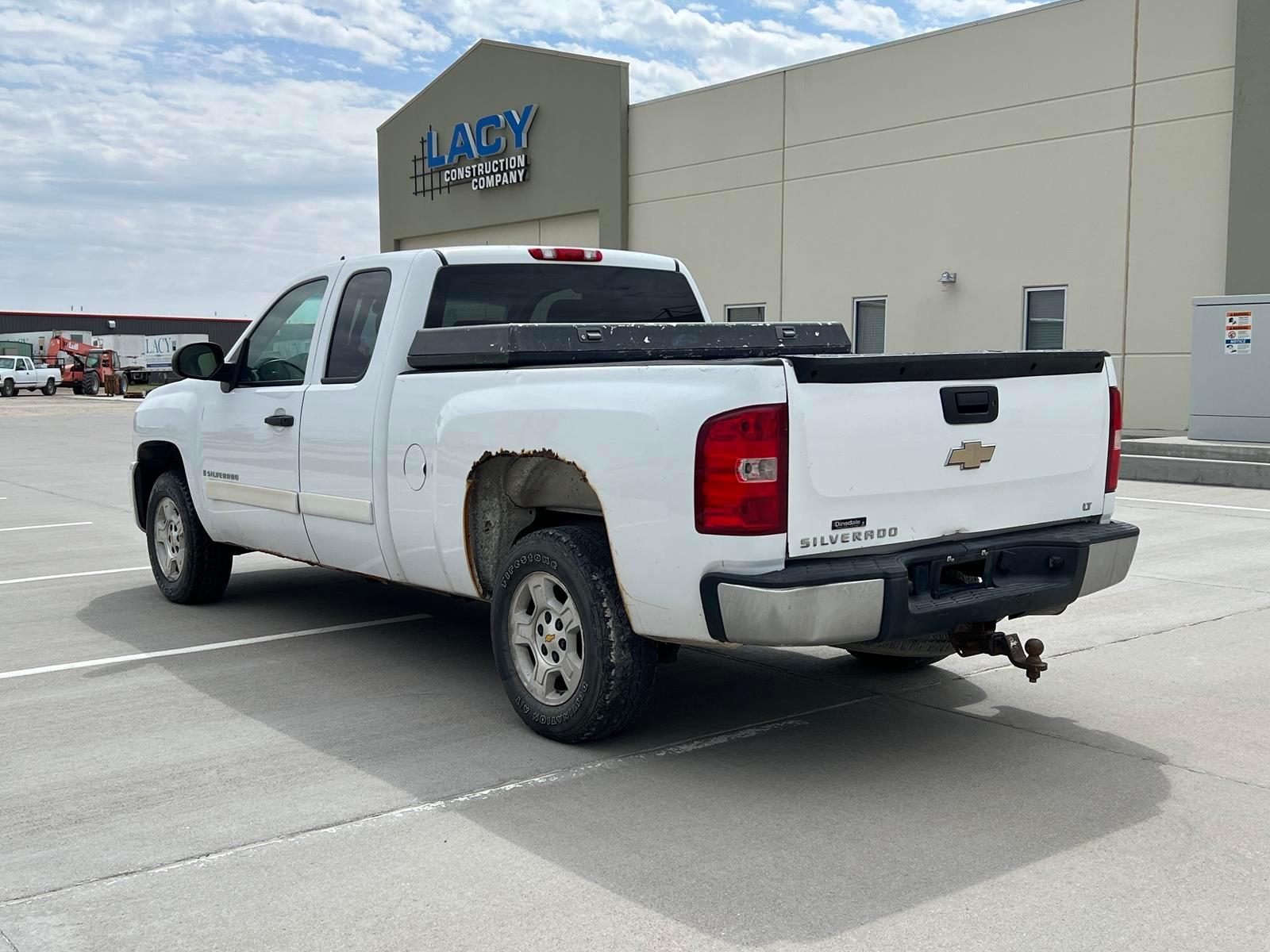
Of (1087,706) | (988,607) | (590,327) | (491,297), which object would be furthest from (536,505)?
(1087,706)

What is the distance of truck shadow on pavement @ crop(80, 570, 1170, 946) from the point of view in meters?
3.81

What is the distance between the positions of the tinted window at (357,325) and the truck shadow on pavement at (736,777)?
1.51 metres

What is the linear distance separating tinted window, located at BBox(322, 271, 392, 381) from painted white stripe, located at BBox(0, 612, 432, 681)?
5.29 ft

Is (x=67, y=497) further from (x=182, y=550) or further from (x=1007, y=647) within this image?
(x=1007, y=647)

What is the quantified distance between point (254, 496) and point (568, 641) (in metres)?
2.74

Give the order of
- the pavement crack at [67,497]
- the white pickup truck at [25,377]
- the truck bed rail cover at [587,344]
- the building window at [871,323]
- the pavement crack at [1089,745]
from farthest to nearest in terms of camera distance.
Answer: the white pickup truck at [25,377] → the building window at [871,323] → the pavement crack at [67,497] → the truck bed rail cover at [587,344] → the pavement crack at [1089,745]

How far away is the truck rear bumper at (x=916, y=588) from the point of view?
4.31 metres

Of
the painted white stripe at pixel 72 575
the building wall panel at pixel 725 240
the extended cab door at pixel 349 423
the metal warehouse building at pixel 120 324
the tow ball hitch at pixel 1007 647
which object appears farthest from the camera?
the metal warehouse building at pixel 120 324

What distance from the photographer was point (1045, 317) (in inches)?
844

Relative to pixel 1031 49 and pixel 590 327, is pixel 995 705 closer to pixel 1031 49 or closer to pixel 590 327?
pixel 590 327

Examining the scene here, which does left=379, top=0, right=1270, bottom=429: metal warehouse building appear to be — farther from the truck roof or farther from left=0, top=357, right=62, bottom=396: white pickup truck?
left=0, top=357, right=62, bottom=396: white pickup truck

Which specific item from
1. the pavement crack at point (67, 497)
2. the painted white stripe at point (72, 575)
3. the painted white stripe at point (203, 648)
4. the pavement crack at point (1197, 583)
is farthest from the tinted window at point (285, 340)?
the pavement crack at point (67, 497)

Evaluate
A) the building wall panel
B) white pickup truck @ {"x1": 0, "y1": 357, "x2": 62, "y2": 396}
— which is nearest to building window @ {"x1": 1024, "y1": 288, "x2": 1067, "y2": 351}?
the building wall panel

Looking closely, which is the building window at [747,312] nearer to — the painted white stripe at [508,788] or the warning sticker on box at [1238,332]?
the warning sticker on box at [1238,332]
